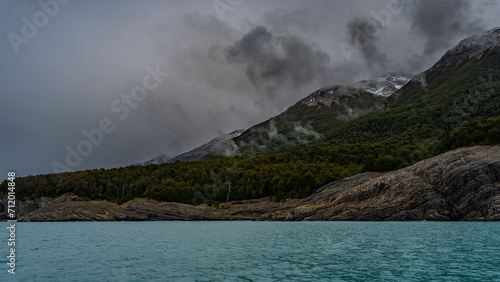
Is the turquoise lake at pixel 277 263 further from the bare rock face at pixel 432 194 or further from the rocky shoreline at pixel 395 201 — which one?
the rocky shoreline at pixel 395 201

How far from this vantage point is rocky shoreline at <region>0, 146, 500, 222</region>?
83.8 m

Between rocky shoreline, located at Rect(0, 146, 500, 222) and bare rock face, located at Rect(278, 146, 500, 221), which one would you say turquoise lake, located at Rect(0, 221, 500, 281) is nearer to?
bare rock face, located at Rect(278, 146, 500, 221)

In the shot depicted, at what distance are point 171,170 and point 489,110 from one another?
188 metres

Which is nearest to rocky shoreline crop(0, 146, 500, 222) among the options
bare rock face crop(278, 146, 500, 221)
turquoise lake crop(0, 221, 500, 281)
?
bare rock face crop(278, 146, 500, 221)

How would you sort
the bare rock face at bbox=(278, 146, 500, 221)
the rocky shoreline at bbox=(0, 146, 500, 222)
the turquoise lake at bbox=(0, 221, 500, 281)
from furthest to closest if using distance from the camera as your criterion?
the rocky shoreline at bbox=(0, 146, 500, 222), the bare rock face at bbox=(278, 146, 500, 221), the turquoise lake at bbox=(0, 221, 500, 281)

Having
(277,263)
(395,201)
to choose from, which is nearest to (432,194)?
(395,201)

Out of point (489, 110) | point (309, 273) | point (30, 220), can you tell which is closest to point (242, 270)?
point (309, 273)

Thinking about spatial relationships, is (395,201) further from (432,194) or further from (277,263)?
(277,263)

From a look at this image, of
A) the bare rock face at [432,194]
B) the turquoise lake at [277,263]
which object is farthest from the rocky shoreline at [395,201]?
the turquoise lake at [277,263]

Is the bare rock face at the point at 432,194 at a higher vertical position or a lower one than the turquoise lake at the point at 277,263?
higher

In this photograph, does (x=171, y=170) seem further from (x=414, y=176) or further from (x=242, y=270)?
(x=242, y=270)

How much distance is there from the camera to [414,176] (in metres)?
98.8

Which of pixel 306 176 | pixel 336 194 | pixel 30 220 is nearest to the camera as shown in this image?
pixel 336 194

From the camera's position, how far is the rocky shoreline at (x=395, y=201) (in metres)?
83.8
